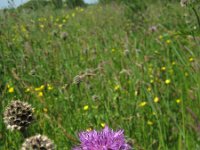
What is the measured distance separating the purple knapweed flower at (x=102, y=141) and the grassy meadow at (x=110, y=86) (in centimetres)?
13

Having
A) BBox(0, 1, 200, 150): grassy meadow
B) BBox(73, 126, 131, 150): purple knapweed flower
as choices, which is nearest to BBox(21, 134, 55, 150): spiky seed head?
BBox(0, 1, 200, 150): grassy meadow

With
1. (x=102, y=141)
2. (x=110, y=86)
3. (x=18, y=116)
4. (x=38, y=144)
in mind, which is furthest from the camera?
(x=110, y=86)

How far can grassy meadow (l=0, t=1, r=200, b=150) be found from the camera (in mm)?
2078

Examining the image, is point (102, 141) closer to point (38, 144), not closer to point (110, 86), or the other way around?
point (38, 144)

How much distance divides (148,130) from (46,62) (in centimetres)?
150

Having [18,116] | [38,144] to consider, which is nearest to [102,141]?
[38,144]

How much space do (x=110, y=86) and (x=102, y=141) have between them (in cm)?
190

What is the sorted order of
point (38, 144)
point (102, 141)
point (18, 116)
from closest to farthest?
1. point (102, 141)
2. point (38, 144)
3. point (18, 116)

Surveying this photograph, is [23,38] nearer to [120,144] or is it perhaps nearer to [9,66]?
[9,66]

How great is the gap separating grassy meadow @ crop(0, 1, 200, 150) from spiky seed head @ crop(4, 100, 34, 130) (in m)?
0.08

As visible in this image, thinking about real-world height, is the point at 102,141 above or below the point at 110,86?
above

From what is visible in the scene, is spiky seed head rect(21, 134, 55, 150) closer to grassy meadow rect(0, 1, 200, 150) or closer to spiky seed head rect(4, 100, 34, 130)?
grassy meadow rect(0, 1, 200, 150)

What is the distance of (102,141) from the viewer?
109 centimetres

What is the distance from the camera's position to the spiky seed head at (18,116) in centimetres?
158
